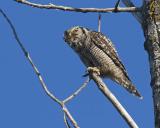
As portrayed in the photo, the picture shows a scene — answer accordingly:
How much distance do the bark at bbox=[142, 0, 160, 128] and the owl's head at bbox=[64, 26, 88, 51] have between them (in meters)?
4.20

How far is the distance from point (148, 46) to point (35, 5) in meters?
0.88

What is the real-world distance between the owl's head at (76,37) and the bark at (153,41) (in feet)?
13.8

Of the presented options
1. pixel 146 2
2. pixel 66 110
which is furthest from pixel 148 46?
pixel 66 110

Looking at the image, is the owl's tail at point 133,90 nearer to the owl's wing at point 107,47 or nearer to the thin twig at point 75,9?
the owl's wing at point 107,47

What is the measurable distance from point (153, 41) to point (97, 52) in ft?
14.9

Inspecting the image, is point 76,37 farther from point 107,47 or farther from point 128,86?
point 128,86

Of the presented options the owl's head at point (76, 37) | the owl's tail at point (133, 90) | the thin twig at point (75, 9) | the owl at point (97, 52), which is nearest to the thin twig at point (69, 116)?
the thin twig at point (75, 9)

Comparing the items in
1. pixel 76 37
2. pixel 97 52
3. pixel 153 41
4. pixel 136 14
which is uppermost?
pixel 76 37

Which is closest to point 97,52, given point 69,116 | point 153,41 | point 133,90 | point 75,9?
point 133,90

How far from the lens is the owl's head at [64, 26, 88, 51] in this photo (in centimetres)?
761

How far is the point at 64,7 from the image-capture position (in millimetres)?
3596

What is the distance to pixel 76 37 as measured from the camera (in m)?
7.73

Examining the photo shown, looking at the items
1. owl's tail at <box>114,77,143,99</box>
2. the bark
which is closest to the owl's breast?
owl's tail at <box>114,77,143,99</box>

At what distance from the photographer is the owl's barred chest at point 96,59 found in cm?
745
